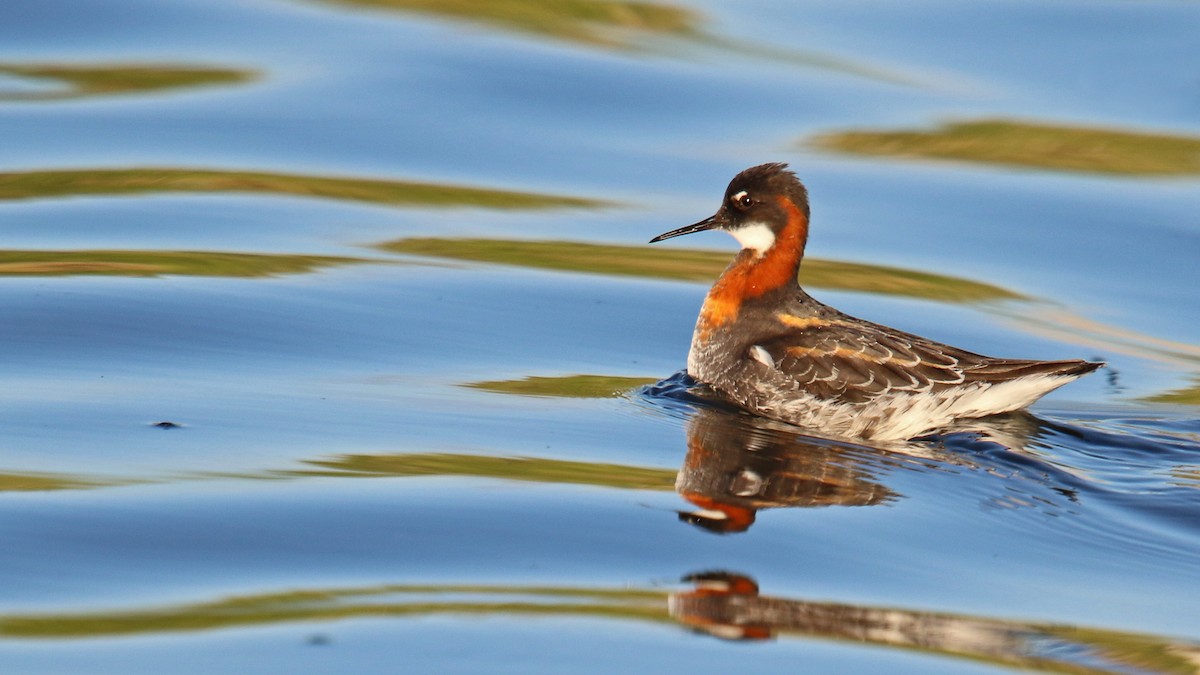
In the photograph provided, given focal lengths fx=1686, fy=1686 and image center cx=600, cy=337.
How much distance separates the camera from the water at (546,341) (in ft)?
19.6

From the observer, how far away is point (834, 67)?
54.9ft

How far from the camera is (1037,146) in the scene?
1473 cm

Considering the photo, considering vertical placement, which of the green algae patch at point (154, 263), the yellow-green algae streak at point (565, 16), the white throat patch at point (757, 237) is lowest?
the green algae patch at point (154, 263)

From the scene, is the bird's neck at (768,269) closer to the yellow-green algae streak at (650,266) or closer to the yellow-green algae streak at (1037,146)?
the yellow-green algae streak at (650,266)

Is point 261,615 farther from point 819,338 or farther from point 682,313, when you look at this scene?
point 682,313

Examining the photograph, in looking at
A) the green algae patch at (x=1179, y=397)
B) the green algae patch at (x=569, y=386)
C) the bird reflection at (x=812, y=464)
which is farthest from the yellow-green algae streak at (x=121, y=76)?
the green algae patch at (x=1179, y=397)

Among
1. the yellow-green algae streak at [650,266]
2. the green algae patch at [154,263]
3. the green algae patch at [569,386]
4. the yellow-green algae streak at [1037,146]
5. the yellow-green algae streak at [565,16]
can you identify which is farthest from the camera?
the yellow-green algae streak at [565,16]

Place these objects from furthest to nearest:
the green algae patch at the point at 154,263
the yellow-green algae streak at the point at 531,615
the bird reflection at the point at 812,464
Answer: the green algae patch at the point at 154,263 → the bird reflection at the point at 812,464 → the yellow-green algae streak at the point at 531,615

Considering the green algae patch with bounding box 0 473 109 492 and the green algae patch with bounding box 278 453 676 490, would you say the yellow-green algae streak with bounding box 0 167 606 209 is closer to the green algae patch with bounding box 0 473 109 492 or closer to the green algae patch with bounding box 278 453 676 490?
the green algae patch with bounding box 278 453 676 490

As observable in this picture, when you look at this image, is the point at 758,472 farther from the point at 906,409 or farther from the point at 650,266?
the point at 650,266

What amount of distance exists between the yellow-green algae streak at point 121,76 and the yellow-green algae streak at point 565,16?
2.56 m

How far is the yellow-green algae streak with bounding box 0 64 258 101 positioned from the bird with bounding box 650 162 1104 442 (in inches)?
263

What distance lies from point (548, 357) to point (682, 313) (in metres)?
1.64

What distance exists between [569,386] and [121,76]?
25.8ft
